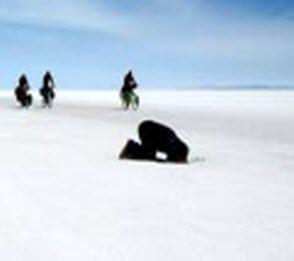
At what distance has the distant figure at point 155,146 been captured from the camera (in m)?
15.3

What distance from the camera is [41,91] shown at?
4306 cm

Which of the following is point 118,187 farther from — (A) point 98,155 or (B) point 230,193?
(A) point 98,155

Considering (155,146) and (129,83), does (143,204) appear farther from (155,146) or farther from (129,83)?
(129,83)

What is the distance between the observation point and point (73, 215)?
8.94 metres

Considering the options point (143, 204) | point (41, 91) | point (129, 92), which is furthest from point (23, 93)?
point (143, 204)

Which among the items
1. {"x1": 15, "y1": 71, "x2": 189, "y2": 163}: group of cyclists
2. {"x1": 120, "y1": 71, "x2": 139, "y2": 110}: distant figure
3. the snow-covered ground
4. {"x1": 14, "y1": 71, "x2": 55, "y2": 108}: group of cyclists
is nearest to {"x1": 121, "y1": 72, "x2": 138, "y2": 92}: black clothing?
{"x1": 120, "y1": 71, "x2": 139, "y2": 110}: distant figure

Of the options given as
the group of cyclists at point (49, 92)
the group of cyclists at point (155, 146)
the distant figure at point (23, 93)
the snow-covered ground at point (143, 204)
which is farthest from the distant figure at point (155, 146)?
the distant figure at point (23, 93)

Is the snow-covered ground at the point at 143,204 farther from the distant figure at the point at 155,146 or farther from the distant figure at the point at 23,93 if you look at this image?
the distant figure at the point at 23,93

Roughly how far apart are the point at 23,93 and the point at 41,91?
89 centimetres

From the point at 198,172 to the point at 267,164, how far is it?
6.96 feet

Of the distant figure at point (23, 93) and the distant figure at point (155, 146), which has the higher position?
the distant figure at point (155, 146)

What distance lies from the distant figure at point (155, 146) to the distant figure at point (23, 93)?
90.5ft

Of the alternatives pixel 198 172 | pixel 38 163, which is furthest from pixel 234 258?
pixel 38 163

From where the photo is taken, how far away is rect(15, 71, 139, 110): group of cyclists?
39656 millimetres
